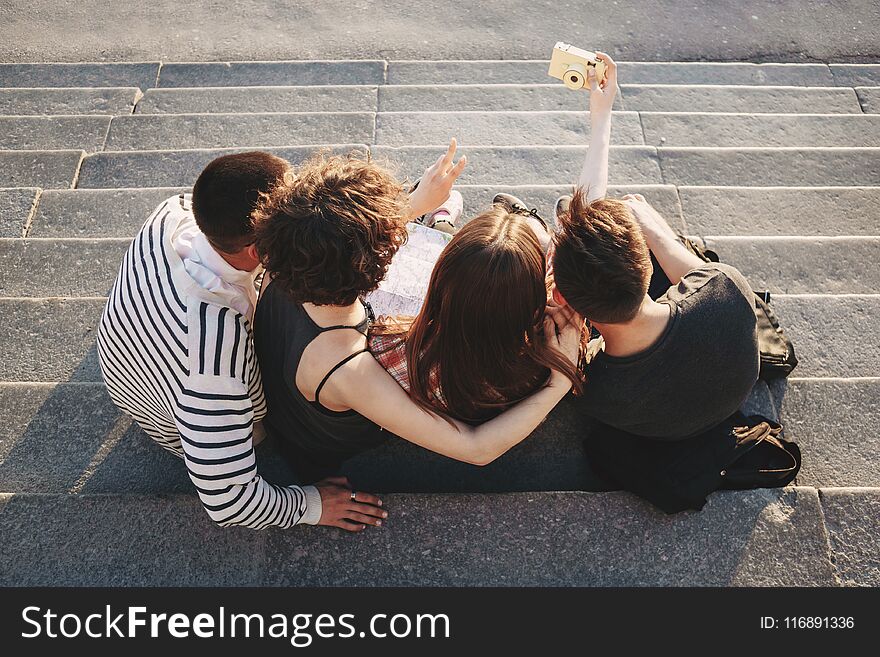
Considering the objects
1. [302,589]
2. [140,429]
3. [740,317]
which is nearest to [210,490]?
[302,589]

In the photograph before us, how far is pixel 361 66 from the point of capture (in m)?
5.57

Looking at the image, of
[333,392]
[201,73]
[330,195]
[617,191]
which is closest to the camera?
[330,195]

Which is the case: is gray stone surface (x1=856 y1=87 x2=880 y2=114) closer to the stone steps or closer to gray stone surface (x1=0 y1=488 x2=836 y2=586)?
the stone steps

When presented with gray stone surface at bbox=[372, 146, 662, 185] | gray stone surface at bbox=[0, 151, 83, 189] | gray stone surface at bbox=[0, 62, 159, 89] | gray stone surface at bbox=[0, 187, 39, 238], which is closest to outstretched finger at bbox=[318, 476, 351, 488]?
gray stone surface at bbox=[372, 146, 662, 185]

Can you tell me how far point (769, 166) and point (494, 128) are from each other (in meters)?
1.74

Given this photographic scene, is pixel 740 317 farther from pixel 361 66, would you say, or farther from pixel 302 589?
pixel 361 66

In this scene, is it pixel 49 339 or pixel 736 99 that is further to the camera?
pixel 736 99

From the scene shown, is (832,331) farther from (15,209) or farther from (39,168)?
(39,168)

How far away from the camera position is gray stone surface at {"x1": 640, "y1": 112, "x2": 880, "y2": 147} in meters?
4.69

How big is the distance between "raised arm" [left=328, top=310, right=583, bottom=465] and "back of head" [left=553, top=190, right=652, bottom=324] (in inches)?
5.6

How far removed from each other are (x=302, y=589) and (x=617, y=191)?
2.82m

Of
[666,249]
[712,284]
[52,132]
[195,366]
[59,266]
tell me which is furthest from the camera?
[52,132]

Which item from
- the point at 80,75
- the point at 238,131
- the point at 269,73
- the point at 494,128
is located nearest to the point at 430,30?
the point at 269,73

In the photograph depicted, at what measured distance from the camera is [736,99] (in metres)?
5.18
